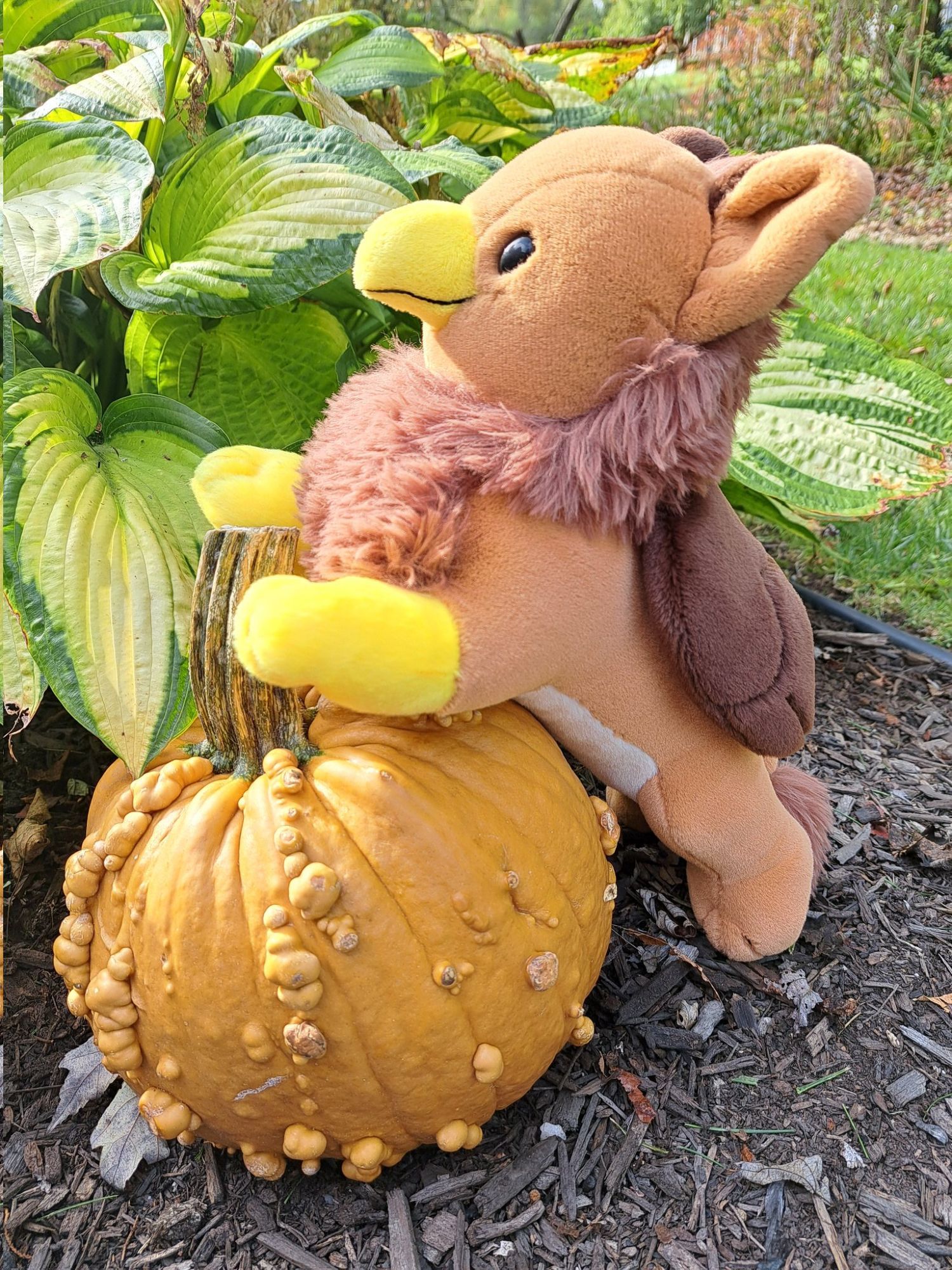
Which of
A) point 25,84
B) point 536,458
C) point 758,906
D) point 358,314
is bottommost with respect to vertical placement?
point 758,906

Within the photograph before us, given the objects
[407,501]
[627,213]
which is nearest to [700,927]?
[407,501]

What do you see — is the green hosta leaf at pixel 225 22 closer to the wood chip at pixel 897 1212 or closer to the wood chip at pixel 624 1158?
the wood chip at pixel 624 1158

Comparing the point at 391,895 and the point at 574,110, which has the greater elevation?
the point at 574,110

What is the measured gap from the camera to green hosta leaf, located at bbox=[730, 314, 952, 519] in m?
1.80

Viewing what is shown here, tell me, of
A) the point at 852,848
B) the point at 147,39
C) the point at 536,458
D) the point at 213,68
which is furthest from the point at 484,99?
the point at 852,848

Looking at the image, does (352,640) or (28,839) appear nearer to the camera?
(352,640)

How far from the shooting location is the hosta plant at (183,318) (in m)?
1.13

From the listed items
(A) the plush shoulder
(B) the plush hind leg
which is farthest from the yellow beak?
(B) the plush hind leg

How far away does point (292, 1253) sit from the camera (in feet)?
3.49

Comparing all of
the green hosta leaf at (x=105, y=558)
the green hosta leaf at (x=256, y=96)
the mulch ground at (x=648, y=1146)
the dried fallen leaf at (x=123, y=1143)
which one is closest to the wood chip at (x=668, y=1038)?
the mulch ground at (x=648, y=1146)

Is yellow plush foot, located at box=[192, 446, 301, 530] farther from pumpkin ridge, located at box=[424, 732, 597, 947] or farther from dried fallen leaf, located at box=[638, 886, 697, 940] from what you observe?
dried fallen leaf, located at box=[638, 886, 697, 940]

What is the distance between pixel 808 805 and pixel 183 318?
1.19 meters

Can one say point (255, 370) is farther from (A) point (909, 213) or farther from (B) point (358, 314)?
(A) point (909, 213)

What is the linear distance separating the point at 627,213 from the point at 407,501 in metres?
0.35
